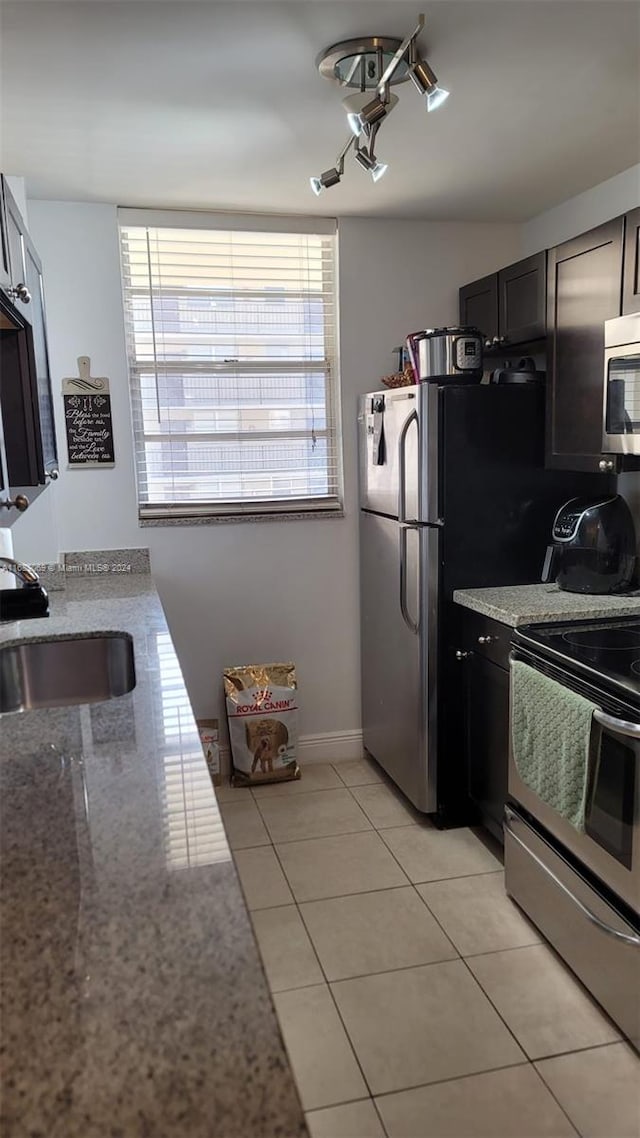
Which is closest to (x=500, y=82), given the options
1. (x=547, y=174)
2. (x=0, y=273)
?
(x=547, y=174)

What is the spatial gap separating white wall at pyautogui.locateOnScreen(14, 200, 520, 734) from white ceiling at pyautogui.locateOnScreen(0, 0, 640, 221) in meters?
0.33

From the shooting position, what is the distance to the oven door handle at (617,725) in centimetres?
169

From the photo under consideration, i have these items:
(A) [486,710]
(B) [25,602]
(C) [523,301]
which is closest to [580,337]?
(C) [523,301]

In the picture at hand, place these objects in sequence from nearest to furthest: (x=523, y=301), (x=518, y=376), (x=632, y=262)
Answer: (x=632, y=262) < (x=518, y=376) < (x=523, y=301)

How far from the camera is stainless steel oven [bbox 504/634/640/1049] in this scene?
1.74 metres

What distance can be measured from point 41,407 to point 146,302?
35.9 inches

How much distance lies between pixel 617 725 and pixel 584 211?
7.12 feet

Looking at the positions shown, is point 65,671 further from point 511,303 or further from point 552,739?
point 511,303

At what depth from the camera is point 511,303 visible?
2945mm

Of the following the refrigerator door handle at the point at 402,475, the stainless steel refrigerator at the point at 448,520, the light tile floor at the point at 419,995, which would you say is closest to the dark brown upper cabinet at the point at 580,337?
the stainless steel refrigerator at the point at 448,520

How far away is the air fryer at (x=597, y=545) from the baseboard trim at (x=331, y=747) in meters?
1.44

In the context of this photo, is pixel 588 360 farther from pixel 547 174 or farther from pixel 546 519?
pixel 547 174

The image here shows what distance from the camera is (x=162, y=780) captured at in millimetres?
1174

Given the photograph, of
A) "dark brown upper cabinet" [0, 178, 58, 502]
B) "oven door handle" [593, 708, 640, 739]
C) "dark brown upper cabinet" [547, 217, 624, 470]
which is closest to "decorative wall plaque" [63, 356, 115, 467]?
"dark brown upper cabinet" [0, 178, 58, 502]
